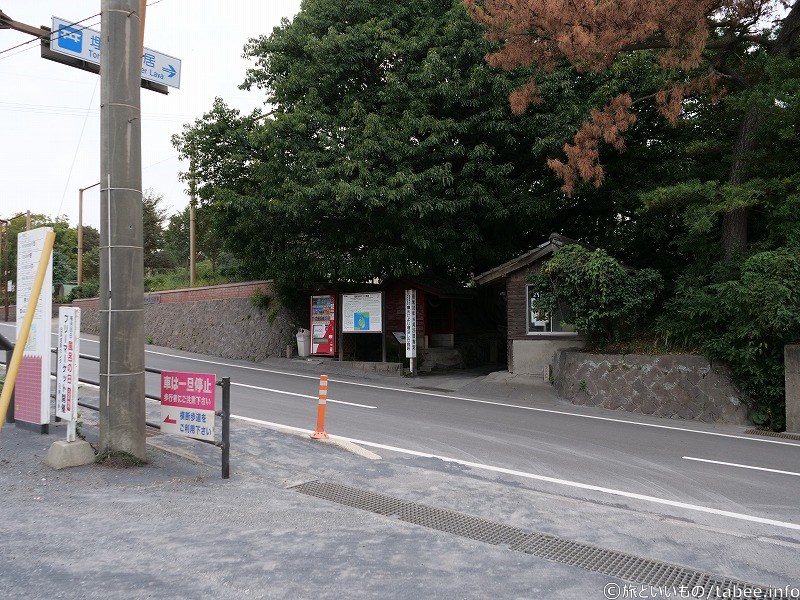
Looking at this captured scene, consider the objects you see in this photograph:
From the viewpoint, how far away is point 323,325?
2081 centimetres

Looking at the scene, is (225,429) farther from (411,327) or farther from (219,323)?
(219,323)

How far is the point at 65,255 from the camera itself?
52500mm

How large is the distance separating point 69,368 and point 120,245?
58.7 inches

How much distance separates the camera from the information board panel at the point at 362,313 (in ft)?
63.7

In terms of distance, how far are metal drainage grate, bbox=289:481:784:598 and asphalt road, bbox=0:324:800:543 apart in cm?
178

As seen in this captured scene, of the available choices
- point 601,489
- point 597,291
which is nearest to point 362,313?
point 597,291

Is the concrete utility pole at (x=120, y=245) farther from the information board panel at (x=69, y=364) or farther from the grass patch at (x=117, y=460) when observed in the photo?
the information board panel at (x=69, y=364)

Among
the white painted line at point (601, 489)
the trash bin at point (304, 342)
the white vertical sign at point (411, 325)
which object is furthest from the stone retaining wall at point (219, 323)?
A: the white painted line at point (601, 489)

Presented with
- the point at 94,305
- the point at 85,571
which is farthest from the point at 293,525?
the point at 94,305

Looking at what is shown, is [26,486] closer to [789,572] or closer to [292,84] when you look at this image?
[789,572]

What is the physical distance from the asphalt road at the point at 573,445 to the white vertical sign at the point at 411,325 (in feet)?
9.72

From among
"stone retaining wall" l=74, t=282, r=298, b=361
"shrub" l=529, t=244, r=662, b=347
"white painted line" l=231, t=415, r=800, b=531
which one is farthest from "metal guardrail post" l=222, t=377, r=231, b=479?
"stone retaining wall" l=74, t=282, r=298, b=361

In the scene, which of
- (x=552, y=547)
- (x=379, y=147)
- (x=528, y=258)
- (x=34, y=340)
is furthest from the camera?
(x=528, y=258)

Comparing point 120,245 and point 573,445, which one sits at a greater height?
point 120,245
